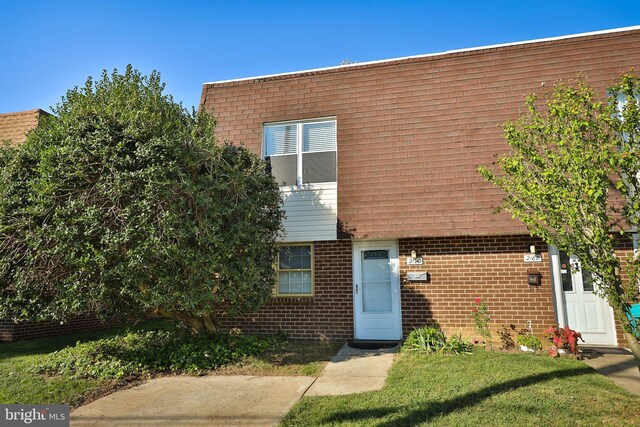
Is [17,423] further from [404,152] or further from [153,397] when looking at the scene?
[404,152]

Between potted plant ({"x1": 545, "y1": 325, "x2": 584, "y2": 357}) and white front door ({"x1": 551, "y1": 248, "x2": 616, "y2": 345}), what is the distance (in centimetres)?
81

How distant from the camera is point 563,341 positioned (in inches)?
288

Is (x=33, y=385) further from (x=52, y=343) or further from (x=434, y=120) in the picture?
(x=434, y=120)

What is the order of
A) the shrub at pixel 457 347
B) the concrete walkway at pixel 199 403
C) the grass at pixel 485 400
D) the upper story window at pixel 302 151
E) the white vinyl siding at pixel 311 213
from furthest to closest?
1. the upper story window at pixel 302 151
2. the white vinyl siding at pixel 311 213
3. the shrub at pixel 457 347
4. the concrete walkway at pixel 199 403
5. the grass at pixel 485 400

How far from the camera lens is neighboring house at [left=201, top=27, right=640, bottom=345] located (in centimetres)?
847

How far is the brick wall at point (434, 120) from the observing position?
28.6 ft

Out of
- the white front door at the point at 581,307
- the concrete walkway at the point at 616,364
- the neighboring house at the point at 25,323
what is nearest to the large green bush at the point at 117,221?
the neighboring house at the point at 25,323

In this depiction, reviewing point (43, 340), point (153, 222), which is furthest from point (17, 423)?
point (43, 340)

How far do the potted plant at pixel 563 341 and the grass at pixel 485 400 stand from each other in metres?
0.83

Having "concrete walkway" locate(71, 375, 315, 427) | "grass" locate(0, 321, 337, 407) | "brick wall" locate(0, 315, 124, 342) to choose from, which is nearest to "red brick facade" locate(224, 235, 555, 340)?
"grass" locate(0, 321, 337, 407)

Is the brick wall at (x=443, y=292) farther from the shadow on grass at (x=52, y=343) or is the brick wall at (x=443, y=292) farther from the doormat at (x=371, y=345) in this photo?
the shadow on grass at (x=52, y=343)

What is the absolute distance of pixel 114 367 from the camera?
687 centimetres

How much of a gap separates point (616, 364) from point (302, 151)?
7375 mm

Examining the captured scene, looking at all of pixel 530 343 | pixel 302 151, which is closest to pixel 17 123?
pixel 302 151
